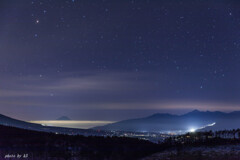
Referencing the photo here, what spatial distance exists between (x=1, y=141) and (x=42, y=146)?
513 centimetres

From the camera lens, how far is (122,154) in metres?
42.0

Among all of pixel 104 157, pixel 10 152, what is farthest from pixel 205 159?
pixel 10 152

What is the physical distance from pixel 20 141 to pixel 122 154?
1339 cm

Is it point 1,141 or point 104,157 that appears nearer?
point 104,157

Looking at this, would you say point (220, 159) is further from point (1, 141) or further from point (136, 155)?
point (1, 141)

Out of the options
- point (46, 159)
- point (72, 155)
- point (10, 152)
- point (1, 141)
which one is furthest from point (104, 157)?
point (1, 141)

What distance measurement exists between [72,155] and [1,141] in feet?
33.9

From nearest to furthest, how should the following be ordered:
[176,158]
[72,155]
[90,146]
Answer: [176,158]
[72,155]
[90,146]

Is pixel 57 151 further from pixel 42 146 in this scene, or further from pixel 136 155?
pixel 136 155

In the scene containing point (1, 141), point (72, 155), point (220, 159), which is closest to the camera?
point (220, 159)

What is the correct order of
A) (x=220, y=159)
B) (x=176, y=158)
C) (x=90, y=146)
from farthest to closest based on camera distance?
(x=90, y=146) → (x=176, y=158) → (x=220, y=159)

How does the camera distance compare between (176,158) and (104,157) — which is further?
(104,157)

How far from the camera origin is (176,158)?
32.7 meters

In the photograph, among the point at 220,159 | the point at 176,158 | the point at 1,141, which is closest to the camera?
the point at 220,159
